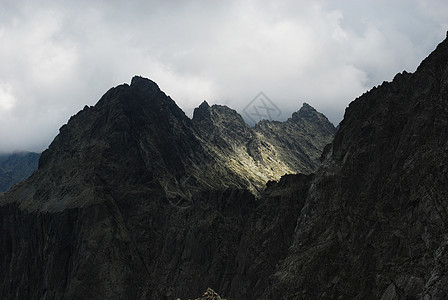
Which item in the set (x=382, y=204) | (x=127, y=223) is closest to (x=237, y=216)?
(x=127, y=223)

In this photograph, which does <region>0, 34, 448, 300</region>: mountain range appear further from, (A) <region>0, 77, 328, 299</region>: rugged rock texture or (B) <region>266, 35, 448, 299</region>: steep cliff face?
(A) <region>0, 77, 328, 299</region>: rugged rock texture

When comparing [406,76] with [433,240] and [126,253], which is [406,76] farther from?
[126,253]

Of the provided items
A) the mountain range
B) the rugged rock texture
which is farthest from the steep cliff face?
the rugged rock texture

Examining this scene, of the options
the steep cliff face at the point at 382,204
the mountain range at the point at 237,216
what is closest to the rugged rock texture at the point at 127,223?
the mountain range at the point at 237,216

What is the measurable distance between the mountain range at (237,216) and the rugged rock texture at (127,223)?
1.66ft

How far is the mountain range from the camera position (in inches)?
1881

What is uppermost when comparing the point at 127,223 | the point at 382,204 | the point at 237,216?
the point at 127,223

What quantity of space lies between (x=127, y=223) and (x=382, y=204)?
106m

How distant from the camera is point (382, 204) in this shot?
55.2 metres

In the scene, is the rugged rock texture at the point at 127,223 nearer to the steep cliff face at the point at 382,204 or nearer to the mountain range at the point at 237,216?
the mountain range at the point at 237,216

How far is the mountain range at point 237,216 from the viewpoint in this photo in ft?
157

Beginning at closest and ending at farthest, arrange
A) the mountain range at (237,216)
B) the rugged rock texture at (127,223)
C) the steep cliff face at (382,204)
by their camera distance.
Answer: the steep cliff face at (382,204) → the mountain range at (237,216) → the rugged rock texture at (127,223)

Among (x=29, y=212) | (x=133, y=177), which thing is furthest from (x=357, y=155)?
(x=29, y=212)

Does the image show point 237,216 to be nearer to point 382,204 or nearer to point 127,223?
point 127,223
